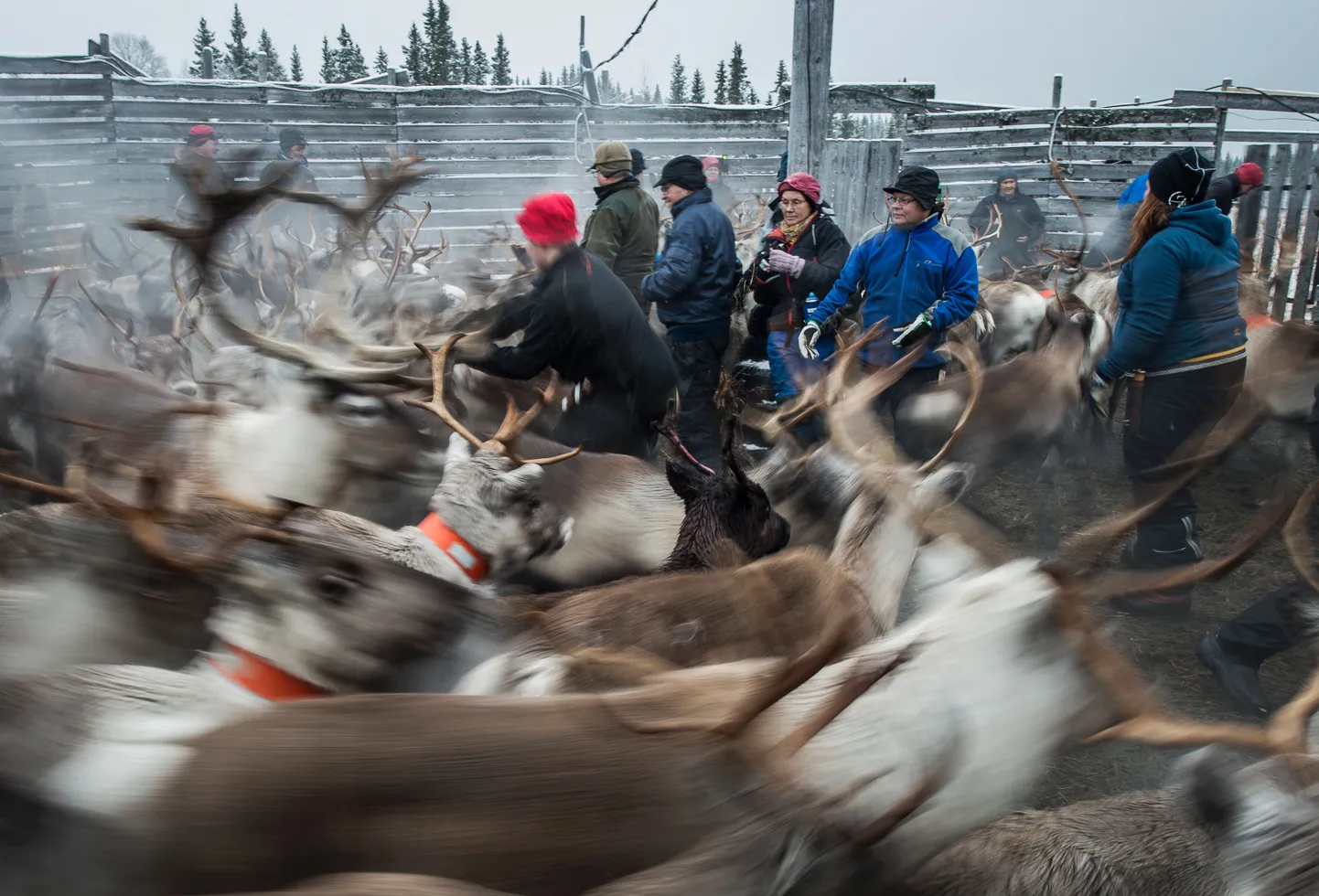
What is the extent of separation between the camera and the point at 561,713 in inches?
68.7

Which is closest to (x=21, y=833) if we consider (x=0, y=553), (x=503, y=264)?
(x=0, y=553)

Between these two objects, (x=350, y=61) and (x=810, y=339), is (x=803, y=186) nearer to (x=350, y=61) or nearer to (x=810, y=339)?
(x=810, y=339)

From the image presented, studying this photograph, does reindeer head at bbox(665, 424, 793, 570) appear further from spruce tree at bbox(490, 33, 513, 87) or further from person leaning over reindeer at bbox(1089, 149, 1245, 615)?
spruce tree at bbox(490, 33, 513, 87)

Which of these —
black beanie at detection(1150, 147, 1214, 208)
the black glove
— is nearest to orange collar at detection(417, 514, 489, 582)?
the black glove

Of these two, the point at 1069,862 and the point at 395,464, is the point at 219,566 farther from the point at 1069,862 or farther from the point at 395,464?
the point at 1069,862

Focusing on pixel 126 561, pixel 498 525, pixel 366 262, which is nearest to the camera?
pixel 126 561

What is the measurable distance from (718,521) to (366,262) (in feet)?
20.2

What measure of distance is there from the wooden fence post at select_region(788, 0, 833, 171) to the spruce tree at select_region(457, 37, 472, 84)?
3620 centimetres

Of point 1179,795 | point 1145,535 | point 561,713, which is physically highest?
point 561,713

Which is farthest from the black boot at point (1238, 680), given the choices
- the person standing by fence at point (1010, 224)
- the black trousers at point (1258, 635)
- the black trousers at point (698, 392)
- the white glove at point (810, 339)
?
the person standing by fence at point (1010, 224)

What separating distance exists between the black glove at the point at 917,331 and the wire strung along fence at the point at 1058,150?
5648 mm

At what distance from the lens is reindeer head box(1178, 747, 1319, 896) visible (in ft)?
5.49

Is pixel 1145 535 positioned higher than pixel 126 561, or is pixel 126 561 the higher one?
pixel 126 561

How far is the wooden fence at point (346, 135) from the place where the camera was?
10.9 metres
